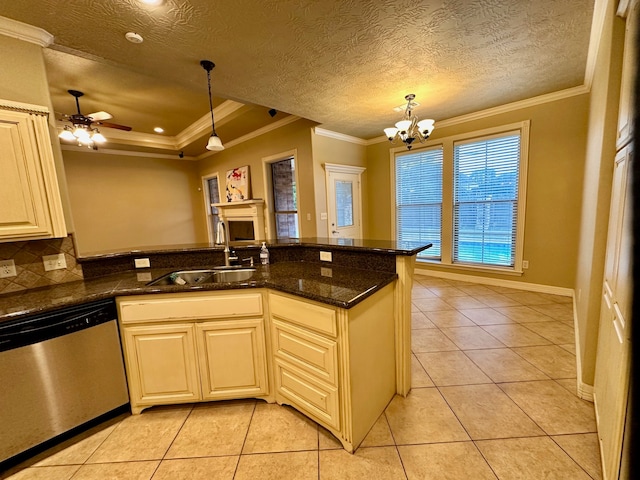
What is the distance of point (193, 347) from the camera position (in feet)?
5.89

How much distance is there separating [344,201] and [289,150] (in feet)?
4.27

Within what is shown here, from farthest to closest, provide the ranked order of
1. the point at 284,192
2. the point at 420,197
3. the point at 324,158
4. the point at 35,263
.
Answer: the point at 284,192
the point at 420,197
the point at 324,158
the point at 35,263

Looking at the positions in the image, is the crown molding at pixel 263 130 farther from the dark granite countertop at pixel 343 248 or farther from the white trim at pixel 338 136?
the dark granite countertop at pixel 343 248

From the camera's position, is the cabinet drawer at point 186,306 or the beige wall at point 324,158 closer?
the cabinet drawer at point 186,306

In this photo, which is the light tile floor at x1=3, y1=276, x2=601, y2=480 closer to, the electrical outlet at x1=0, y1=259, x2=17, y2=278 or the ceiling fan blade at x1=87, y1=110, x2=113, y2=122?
the electrical outlet at x1=0, y1=259, x2=17, y2=278

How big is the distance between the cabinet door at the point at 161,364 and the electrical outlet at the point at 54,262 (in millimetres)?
805

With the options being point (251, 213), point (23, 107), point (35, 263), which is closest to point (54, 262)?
point (35, 263)

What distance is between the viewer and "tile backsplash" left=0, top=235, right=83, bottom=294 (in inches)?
71.9

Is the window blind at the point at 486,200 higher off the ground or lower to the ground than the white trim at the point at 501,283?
higher

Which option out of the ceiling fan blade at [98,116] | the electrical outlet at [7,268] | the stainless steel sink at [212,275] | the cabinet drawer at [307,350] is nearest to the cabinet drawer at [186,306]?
the cabinet drawer at [307,350]

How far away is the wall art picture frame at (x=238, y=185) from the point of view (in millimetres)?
5230

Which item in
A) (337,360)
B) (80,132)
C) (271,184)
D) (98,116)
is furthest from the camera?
(271,184)

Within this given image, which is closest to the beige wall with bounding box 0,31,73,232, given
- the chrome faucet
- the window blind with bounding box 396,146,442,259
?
the chrome faucet

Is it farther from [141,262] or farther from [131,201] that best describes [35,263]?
[131,201]
